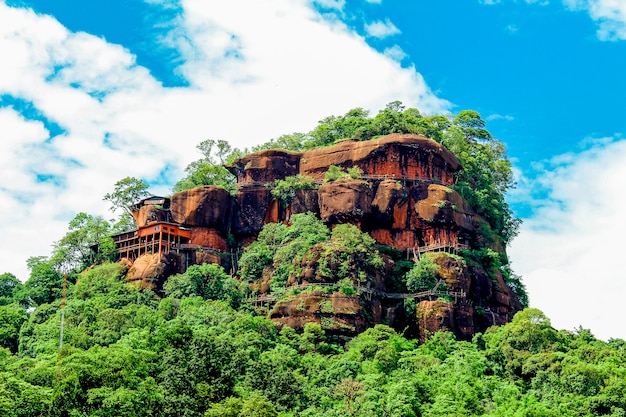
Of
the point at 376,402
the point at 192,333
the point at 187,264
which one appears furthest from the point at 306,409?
the point at 187,264

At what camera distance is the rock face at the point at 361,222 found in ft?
191

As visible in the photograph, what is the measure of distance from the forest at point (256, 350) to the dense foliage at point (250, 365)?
0.08 metres

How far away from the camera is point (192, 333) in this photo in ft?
155

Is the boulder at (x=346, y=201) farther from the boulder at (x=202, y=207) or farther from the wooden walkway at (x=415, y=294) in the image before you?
the boulder at (x=202, y=207)

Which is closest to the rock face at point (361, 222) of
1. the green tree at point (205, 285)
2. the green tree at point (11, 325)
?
the green tree at point (205, 285)

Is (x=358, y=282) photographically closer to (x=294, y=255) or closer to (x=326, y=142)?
(x=294, y=255)

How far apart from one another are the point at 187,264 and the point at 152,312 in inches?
326

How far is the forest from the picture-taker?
136 ft

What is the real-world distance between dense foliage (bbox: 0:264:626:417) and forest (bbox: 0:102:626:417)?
77 mm

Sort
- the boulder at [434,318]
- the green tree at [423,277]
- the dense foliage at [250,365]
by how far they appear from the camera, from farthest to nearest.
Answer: the green tree at [423,277]
the boulder at [434,318]
the dense foliage at [250,365]

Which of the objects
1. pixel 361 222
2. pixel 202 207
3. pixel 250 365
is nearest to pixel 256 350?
pixel 250 365

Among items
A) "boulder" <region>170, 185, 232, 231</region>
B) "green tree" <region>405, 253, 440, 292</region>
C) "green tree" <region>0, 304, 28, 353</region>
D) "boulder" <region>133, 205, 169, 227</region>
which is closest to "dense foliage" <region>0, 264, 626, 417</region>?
"green tree" <region>0, 304, 28, 353</region>

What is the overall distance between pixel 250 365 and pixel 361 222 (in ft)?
63.8

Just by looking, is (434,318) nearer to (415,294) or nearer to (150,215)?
(415,294)
